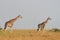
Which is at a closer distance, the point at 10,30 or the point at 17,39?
the point at 17,39

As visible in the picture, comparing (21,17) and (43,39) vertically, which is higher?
(21,17)

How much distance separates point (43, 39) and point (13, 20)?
481 centimetres

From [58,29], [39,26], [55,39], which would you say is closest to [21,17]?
[39,26]

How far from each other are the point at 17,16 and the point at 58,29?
14.7 feet

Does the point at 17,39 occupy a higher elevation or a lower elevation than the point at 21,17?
lower

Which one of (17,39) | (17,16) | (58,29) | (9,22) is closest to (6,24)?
(9,22)

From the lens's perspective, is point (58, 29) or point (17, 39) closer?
point (17, 39)

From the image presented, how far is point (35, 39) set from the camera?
41.6 ft

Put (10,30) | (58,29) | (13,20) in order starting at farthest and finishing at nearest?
1. (58,29)
2. (13,20)
3. (10,30)

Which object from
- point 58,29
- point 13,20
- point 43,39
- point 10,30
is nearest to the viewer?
point 43,39

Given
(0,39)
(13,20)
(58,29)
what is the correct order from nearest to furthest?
(0,39) < (13,20) < (58,29)

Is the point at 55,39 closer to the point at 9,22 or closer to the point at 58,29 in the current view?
the point at 9,22

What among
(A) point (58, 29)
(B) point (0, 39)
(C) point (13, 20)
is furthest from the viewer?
(A) point (58, 29)

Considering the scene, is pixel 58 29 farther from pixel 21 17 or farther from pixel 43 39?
pixel 43 39
